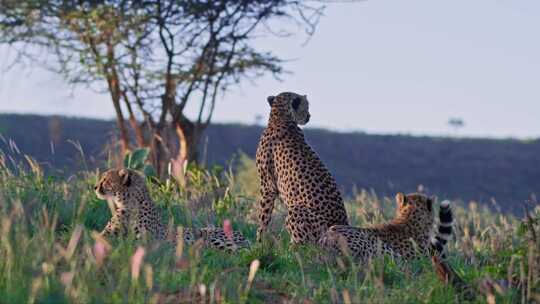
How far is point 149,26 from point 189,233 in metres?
6.27

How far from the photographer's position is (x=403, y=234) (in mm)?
5492

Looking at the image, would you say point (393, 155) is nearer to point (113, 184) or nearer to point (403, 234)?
point (403, 234)

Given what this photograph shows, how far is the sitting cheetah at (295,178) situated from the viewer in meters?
5.65

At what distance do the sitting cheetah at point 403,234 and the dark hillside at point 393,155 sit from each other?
28.4 m

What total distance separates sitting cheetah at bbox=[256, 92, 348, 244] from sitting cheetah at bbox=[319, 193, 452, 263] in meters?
0.32

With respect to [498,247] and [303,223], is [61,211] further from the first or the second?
[498,247]

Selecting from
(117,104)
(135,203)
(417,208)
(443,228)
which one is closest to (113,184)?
(135,203)

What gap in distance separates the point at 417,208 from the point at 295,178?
27.5 inches

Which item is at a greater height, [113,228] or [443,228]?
[443,228]

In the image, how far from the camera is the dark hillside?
119 feet

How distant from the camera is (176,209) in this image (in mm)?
6594

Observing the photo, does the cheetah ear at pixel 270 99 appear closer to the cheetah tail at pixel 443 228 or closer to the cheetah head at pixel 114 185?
the cheetah head at pixel 114 185

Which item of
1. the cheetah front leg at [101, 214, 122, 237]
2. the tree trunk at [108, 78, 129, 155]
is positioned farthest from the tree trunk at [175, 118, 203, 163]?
the cheetah front leg at [101, 214, 122, 237]

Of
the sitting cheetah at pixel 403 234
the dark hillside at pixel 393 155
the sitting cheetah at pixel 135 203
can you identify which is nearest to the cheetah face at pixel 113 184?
the sitting cheetah at pixel 135 203
